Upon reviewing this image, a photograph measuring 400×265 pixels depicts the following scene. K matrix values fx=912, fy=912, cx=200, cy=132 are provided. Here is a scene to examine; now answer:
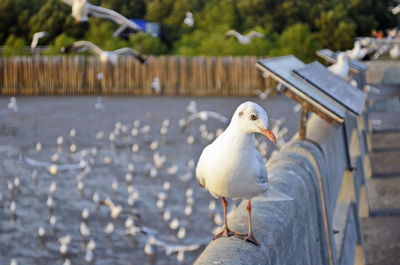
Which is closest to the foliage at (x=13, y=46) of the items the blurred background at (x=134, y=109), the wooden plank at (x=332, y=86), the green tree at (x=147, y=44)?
the blurred background at (x=134, y=109)

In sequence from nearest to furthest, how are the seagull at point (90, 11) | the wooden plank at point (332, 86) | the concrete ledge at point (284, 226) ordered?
the concrete ledge at point (284, 226)
the wooden plank at point (332, 86)
the seagull at point (90, 11)

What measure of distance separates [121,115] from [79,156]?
12082 mm

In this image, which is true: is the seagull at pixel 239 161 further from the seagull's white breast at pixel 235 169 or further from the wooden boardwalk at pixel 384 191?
the wooden boardwalk at pixel 384 191

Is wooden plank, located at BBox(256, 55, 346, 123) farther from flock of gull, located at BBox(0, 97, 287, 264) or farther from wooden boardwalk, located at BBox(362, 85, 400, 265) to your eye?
flock of gull, located at BBox(0, 97, 287, 264)

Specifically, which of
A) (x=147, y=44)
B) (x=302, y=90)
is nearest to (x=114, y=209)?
(x=302, y=90)

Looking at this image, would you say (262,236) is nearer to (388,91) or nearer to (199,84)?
(388,91)

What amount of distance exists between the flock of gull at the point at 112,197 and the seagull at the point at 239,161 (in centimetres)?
1112

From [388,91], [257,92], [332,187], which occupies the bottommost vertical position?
[257,92]

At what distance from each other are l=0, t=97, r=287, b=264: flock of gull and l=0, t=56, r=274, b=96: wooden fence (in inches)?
790

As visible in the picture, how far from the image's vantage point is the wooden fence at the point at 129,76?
50.1m

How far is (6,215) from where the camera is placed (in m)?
18.6

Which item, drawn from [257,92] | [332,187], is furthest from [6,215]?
[257,92]

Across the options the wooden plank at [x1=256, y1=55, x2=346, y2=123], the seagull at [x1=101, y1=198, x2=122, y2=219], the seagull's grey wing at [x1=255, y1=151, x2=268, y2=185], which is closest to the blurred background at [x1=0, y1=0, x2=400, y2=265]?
the seagull at [x1=101, y1=198, x2=122, y2=219]

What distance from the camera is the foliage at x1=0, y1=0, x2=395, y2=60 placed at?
59.8 meters
